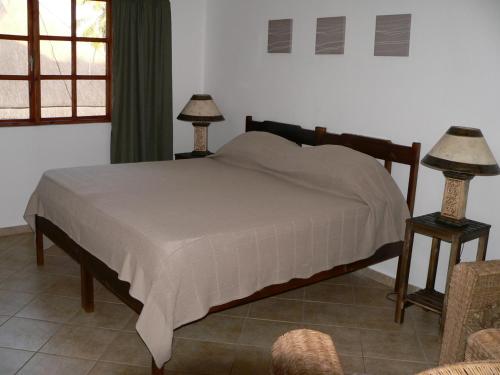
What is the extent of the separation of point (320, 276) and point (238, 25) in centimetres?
272

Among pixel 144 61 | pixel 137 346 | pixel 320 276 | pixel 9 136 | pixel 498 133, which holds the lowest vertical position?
pixel 137 346

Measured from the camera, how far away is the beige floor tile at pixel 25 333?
2.77 metres

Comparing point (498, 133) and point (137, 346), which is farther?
point (498, 133)

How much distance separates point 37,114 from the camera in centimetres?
442

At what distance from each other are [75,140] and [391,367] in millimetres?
3256

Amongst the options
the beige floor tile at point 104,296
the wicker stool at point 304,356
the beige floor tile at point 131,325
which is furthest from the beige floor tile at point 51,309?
the wicker stool at point 304,356

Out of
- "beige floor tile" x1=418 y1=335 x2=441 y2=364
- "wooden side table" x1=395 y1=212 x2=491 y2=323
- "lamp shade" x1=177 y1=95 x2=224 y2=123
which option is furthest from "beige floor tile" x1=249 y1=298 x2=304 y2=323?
"lamp shade" x1=177 y1=95 x2=224 y2=123

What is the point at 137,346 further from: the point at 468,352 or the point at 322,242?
the point at 468,352

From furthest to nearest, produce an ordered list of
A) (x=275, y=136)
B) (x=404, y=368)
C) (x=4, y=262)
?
(x=275, y=136) → (x=4, y=262) → (x=404, y=368)

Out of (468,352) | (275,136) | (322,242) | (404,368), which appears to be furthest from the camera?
(275,136)

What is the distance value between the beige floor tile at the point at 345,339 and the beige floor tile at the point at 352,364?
0.04m

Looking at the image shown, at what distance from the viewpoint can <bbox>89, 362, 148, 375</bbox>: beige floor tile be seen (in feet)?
8.42

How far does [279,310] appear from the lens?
3.31m

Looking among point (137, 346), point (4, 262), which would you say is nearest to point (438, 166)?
point (137, 346)
